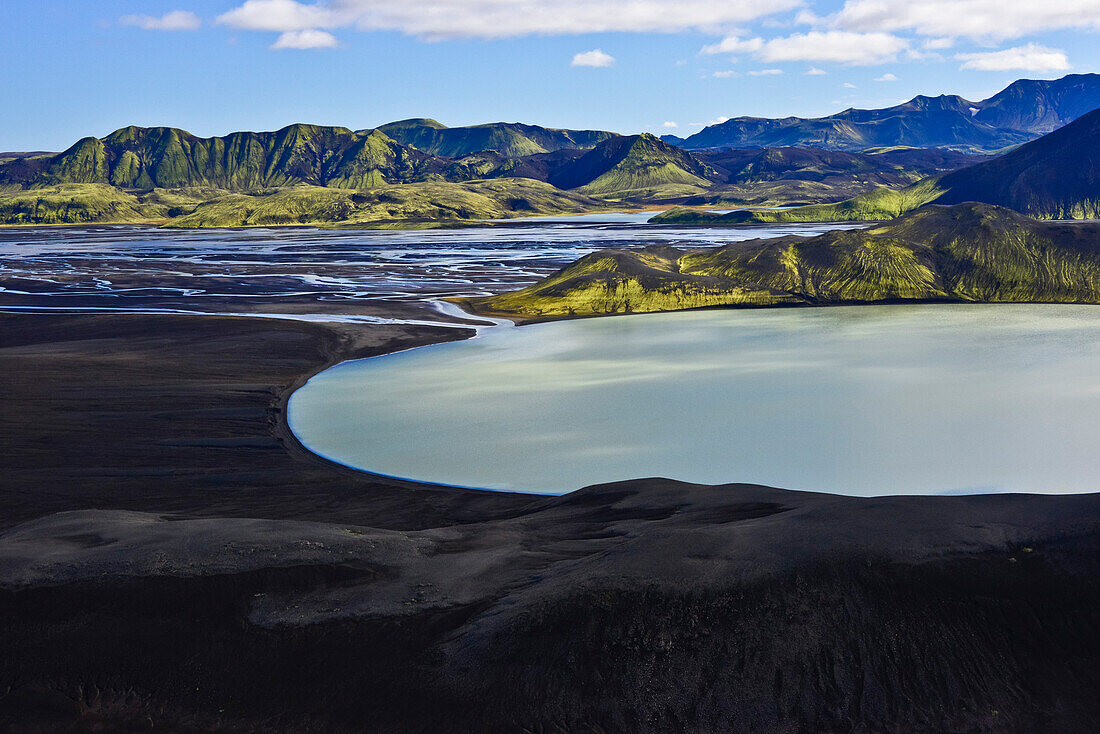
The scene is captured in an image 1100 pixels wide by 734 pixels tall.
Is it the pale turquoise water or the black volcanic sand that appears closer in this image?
the black volcanic sand

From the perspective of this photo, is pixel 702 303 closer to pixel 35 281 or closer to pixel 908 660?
pixel 908 660

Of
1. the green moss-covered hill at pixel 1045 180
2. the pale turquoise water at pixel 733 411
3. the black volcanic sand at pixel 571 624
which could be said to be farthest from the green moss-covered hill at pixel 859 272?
the green moss-covered hill at pixel 1045 180

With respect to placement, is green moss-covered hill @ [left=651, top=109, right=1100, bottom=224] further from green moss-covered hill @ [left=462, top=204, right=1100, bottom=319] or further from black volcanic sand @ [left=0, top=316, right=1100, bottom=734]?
black volcanic sand @ [left=0, top=316, right=1100, bottom=734]

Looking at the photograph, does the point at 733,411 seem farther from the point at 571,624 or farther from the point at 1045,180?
the point at 1045,180

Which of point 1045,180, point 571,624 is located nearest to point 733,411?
point 571,624

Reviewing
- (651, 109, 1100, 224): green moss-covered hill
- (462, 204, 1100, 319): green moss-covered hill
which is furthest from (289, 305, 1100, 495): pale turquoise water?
(651, 109, 1100, 224): green moss-covered hill

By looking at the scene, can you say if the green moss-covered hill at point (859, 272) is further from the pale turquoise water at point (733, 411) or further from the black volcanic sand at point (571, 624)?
the black volcanic sand at point (571, 624)
